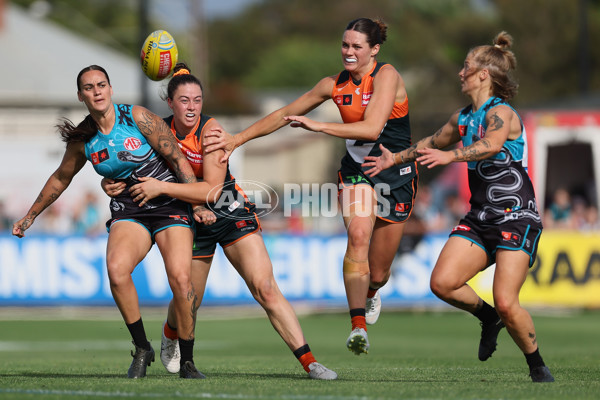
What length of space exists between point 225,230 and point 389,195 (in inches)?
62.0

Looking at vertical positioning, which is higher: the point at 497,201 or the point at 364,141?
the point at 364,141

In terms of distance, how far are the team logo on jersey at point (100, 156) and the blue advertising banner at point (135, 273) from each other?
948cm

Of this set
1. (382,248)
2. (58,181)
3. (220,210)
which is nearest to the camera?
(220,210)

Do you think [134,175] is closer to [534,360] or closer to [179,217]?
[179,217]

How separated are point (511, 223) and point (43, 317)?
12362 mm

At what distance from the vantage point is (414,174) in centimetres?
917

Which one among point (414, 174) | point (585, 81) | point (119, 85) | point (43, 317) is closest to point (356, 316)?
point (414, 174)

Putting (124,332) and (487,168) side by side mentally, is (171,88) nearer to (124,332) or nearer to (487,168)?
(487,168)

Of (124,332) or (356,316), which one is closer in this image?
(356,316)

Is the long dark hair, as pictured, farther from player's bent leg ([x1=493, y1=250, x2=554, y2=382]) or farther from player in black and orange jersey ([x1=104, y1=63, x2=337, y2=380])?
player's bent leg ([x1=493, y1=250, x2=554, y2=382])

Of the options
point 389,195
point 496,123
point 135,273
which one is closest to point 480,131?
point 496,123

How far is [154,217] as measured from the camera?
26.8 feet

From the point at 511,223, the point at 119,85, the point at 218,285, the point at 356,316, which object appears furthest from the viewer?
the point at 119,85

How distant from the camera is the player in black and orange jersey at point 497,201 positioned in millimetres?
7816
